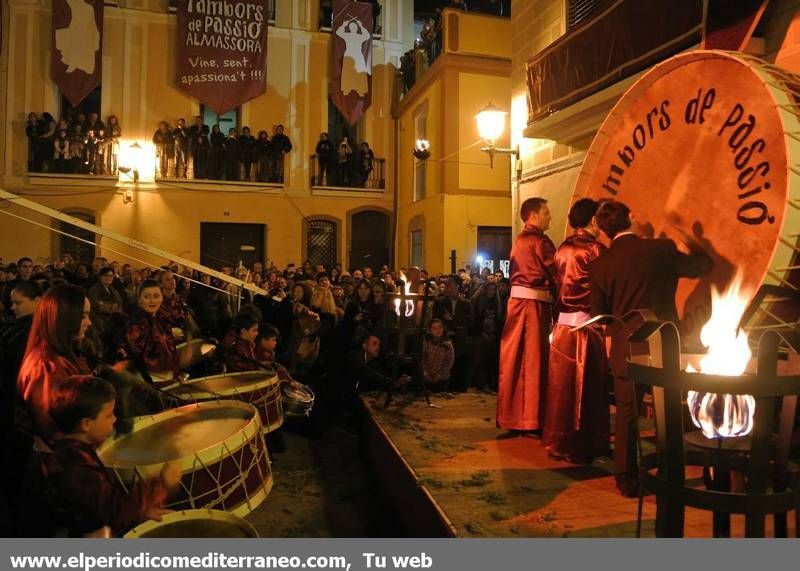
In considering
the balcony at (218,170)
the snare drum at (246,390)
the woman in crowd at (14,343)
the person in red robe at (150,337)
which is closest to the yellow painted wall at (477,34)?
the balcony at (218,170)

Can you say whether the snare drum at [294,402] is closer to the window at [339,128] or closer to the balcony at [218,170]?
the balcony at [218,170]

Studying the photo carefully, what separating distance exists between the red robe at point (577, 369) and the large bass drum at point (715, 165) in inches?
20.3

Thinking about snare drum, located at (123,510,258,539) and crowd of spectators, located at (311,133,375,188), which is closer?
snare drum, located at (123,510,258,539)

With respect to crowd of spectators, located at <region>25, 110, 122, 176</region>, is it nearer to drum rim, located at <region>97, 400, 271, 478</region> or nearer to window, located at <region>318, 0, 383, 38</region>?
window, located at <region>318, 0, 383, 38</region>

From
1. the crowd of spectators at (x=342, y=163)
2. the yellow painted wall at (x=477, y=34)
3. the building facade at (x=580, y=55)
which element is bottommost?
the building facade at (x=580, y=55)

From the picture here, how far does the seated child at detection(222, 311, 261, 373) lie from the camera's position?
18.5ft

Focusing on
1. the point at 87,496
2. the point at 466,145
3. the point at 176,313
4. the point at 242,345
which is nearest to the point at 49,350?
the point at 87,496

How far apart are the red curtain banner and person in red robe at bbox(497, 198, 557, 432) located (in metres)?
17.9

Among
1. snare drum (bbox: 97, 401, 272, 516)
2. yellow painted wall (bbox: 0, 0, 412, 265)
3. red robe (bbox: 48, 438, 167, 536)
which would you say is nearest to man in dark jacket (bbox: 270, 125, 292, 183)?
yellow painted wall (bbox: 0, 0, 412, 265)

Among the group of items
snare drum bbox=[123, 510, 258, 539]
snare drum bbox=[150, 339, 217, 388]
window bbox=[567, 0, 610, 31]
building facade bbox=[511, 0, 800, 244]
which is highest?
window bbox=[567, 0, 610, 31]

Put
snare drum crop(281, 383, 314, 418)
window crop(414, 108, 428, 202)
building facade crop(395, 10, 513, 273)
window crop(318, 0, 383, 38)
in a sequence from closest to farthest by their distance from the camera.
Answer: snare drum crop(281, 383, 314, 418) < building facade crop(395, 10, 513, 273) < window crop(414, 108, 428, 202) < window crop(318, 0, 383, 38)

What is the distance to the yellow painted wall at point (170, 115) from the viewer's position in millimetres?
18594

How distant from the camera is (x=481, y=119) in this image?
9336 mm

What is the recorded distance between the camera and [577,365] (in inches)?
168
